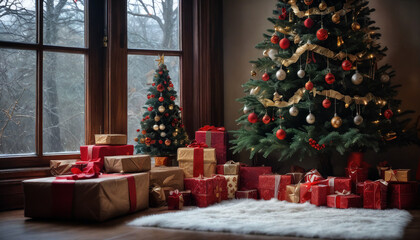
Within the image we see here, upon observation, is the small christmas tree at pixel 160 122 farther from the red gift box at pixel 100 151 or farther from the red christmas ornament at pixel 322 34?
the red christmas ornament at pixel 322 34

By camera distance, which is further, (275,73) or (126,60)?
(126,60)

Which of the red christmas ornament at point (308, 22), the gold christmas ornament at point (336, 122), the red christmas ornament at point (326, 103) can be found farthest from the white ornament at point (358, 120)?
the red christmas ornament at point (308, 22)

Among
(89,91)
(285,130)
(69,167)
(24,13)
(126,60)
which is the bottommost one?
(69,167)

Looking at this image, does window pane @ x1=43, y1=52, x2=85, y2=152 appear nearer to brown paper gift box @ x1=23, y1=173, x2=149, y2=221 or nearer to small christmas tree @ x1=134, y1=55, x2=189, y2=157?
small christmas tree @ x1=134, y1=55, x2=189, y2=157

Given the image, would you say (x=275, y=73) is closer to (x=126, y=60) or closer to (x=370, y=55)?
(x=370, y=55)

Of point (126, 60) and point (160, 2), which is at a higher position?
point (160, 2)

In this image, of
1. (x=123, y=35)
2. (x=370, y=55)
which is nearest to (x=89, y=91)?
(x=123, y=35)

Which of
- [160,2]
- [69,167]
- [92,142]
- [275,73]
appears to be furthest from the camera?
[160,2]

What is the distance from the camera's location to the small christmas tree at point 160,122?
534 centimetres

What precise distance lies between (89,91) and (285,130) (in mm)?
2456

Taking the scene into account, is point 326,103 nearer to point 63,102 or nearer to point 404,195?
point 404,195

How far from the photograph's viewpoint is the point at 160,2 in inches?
235

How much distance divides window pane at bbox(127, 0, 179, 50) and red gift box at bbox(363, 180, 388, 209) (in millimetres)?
3078

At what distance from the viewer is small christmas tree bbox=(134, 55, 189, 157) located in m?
5.34
